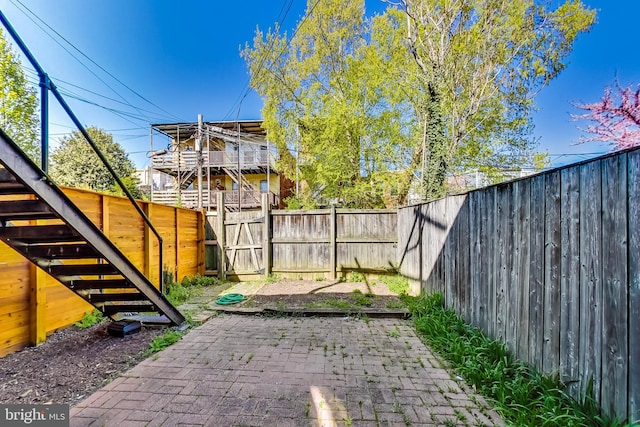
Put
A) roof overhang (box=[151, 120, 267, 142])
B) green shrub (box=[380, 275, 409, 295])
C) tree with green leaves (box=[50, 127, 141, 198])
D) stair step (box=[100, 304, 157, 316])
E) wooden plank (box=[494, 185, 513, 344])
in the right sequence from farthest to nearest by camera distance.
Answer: tree with green leaves (box=[50, 127, 141, 198])
roof overhang (box=[151, 120, 267, 142])
green shrub (box=[380, 275, 409, 295])
stair step (box=[100, 304, 157, 316])
wooden plank (box=[494, 185, 513, 344])

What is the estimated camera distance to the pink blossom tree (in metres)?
5.54

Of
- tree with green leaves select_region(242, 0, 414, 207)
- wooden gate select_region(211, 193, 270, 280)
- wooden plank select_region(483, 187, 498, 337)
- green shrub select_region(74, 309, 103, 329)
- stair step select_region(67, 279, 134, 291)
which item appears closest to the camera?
wooden plank select_region(483, 187, 498, 337)

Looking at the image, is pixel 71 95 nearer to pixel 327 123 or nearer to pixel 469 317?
pixel 327 123

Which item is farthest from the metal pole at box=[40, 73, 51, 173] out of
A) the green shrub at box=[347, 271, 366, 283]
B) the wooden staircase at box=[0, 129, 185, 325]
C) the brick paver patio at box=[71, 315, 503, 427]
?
the green shrub at box=[347, 271, 366, 283]

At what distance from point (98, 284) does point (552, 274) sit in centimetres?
450

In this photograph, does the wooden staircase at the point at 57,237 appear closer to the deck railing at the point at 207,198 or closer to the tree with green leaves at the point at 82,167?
the deck railing at the point at 207,198

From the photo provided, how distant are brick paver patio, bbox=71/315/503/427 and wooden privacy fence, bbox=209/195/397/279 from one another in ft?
9.96

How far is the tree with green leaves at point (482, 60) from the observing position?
695 centimetres

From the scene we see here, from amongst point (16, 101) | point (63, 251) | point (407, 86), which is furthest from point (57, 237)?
point (16, 101)

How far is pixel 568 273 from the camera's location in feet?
6.07

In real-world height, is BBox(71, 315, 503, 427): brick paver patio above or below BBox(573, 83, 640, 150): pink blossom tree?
below

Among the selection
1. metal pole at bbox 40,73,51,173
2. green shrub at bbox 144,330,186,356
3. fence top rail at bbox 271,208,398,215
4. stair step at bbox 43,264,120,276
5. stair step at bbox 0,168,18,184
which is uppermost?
metal pole at bbox 40,73,51,173

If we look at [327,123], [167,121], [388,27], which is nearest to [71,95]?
[167,121]

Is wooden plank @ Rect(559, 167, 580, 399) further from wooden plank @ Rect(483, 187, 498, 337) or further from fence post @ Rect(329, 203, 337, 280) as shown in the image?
fence post @ Rect(329, 203, 337, 280)
